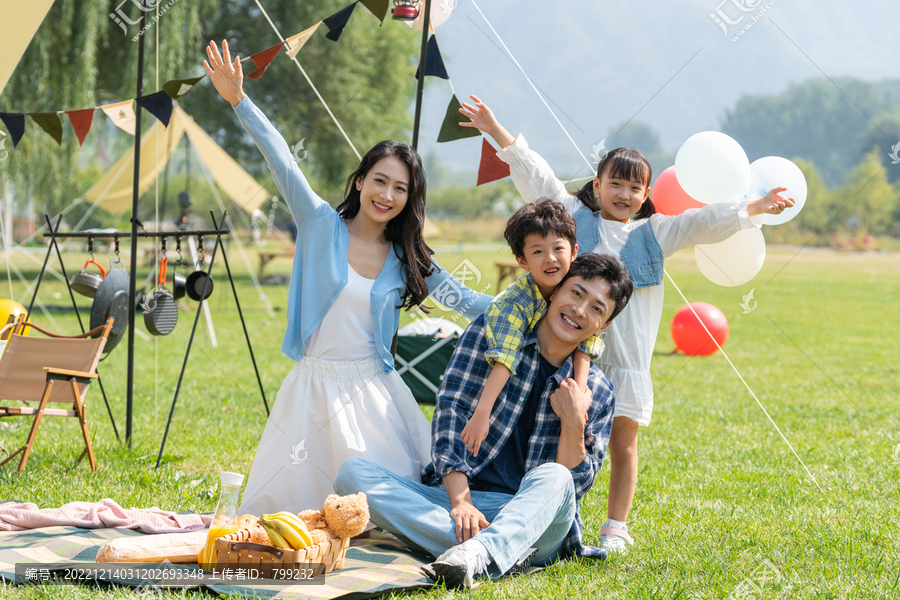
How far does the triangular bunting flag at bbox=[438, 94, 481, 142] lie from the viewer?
3367 millimetres

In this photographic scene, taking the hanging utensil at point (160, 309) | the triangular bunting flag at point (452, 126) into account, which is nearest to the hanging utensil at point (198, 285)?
the hanging utensil at point (160, 309)

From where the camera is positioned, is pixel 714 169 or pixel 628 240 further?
pixel 714 169

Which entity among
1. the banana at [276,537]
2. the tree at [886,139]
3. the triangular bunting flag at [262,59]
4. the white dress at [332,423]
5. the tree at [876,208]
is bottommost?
the banana at [276,537]

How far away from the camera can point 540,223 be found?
250 centimetres

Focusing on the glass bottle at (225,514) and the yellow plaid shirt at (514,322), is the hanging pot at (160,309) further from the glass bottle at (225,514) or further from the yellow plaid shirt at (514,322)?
the yellow plaid shirt at (514,322)

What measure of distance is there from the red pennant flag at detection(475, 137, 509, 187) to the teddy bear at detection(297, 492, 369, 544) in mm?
1605

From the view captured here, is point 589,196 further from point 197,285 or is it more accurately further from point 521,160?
point 197,285

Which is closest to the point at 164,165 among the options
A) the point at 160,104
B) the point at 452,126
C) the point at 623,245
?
the point at 160,104

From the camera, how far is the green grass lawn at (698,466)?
7.97ft

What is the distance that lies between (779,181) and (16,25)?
3.97m

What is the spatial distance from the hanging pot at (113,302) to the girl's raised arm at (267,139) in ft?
5.91

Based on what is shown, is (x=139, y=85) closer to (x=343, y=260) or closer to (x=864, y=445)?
(x=343, y=260)

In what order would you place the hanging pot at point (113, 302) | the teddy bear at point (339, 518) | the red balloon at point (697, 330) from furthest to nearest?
the red balloon at point (697, 330), the hanging pot at point (113, 302), the teddy bear at point (339, 518)

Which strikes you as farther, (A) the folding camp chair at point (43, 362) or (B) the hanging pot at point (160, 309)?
(B) the hanging pot at point (160, 309)
